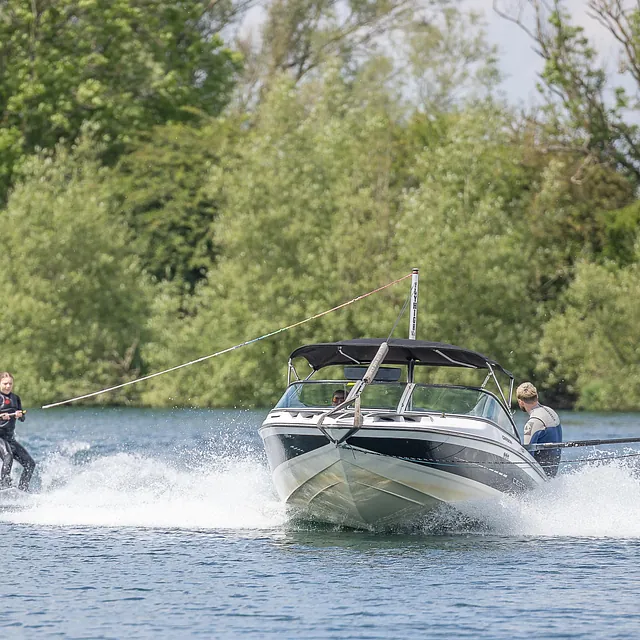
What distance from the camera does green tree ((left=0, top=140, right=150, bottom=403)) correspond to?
54219 millimetres

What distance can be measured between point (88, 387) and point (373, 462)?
38.9m

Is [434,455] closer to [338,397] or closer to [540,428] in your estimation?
[338,397]

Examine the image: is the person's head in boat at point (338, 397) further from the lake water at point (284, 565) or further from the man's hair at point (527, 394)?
the man's hair at point (527, 394)

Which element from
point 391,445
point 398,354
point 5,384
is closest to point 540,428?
point 398,354

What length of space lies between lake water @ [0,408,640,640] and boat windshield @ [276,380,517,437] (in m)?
1.35

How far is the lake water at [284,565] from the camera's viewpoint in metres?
13.1

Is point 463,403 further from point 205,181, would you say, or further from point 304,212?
point 205,181

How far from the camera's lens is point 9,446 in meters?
22.2

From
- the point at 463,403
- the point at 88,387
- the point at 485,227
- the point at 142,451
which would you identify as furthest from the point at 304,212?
the point at 463,403

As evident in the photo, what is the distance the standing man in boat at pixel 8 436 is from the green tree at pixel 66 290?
1250 inches

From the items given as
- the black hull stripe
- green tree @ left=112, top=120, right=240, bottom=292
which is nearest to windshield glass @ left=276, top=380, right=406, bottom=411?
the black hull stripe

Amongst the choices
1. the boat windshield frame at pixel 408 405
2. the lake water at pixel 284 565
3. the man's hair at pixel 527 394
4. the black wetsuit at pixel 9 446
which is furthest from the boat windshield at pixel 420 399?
the black wetsuit at pixel 9 446

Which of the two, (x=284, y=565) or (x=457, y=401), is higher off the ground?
(x=457, y=401)

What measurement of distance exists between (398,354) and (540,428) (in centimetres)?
227
